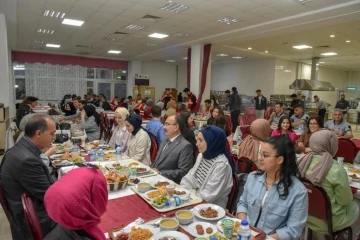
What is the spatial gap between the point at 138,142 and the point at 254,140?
5.18 feet

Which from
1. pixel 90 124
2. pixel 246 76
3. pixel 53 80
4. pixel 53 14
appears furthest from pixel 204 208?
pixel 53 80

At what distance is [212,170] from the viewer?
7.30 ft

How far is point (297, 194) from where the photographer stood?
1.71 m

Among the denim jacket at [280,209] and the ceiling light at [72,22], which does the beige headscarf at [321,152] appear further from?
the ceiling light at [72,22]

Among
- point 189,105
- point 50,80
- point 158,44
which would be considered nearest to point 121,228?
point 189,105

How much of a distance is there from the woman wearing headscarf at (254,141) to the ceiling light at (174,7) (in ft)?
10.9

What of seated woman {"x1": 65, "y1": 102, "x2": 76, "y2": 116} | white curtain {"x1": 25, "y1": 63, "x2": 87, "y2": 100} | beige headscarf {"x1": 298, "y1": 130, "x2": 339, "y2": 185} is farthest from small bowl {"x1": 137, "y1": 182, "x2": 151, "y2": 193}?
white curtain {"x1": 25, "y1": 63, "x2": 87, "y2": 100}

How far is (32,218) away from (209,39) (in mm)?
8124

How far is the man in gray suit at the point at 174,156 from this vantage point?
277 cm

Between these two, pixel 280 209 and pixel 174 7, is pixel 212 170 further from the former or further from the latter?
pixel 174 7

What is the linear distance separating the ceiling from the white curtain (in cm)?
267

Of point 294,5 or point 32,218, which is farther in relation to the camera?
point 294,5

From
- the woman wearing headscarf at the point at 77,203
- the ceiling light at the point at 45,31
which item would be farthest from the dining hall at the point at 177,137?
the ceiling light at the point at 45,31

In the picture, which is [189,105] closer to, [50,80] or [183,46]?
[183,46]
